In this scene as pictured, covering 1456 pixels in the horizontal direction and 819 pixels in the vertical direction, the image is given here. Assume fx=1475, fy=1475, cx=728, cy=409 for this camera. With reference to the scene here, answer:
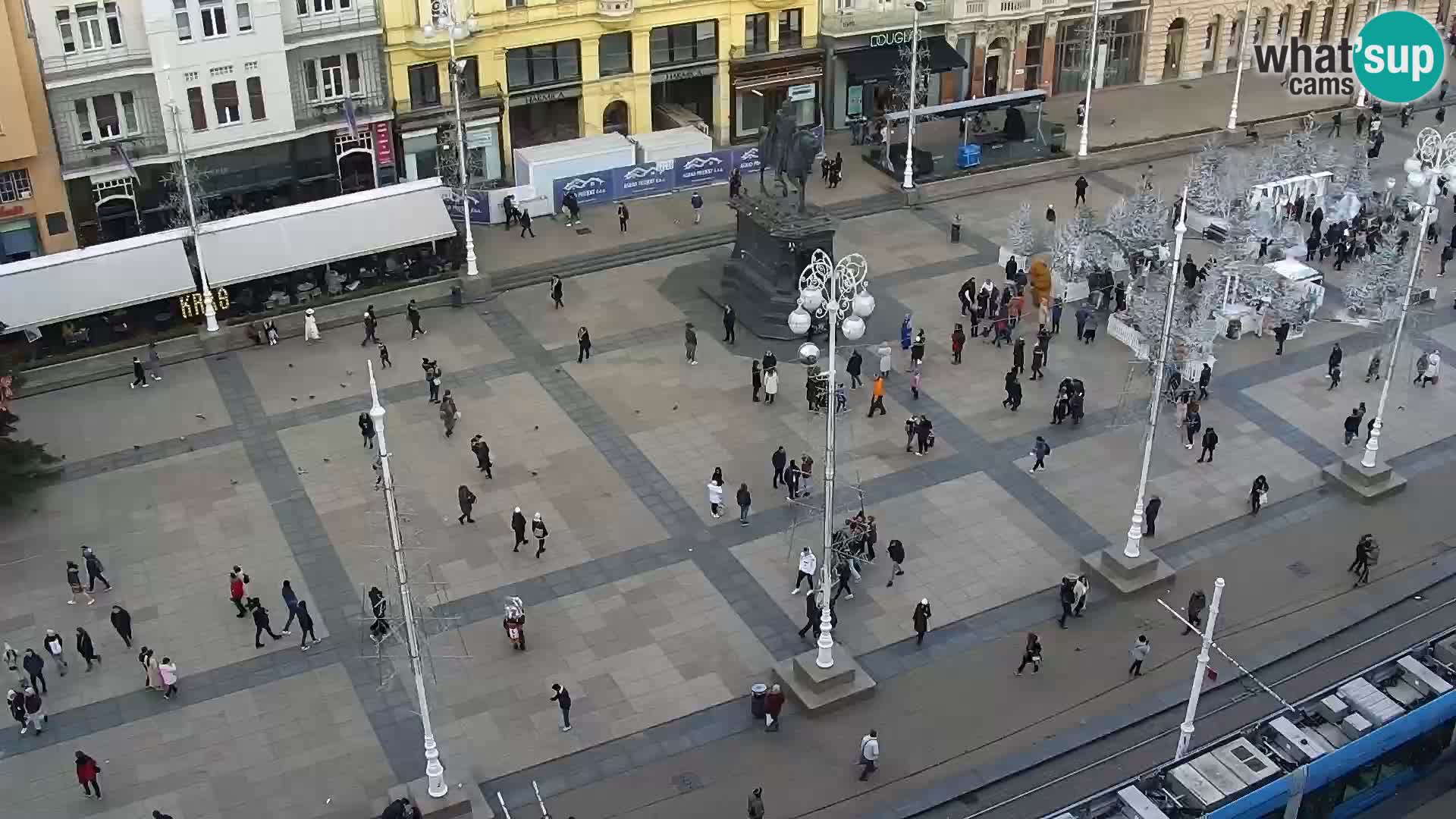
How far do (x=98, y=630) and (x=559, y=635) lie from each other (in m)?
10.5

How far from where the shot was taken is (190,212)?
1800 inches

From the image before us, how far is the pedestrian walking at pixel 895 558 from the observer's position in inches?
1350

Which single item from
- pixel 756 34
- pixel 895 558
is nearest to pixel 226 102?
pixel 756 34

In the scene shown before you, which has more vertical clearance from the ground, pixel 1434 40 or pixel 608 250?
pixel 1434 40

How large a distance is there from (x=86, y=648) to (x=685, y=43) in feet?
115

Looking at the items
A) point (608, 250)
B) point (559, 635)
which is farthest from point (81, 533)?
point (608, 250)

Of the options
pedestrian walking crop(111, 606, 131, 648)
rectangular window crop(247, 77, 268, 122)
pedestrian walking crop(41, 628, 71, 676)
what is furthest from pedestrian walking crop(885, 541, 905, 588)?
rectangular window crop(247, 77, 268, 122)

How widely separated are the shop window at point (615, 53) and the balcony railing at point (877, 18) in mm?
8504

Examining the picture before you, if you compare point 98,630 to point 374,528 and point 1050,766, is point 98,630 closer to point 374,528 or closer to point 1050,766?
point 374,528

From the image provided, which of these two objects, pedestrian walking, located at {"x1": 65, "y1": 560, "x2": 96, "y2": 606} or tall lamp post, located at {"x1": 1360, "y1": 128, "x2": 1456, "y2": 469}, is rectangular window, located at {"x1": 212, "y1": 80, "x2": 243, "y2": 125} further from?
tall lamp post, located at {"x1": 1360, "y1": 128, "x2": 1456, "y2": 469}

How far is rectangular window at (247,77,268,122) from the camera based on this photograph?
49219 millimetres

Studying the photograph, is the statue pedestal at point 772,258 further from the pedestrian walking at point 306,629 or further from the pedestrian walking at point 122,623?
the pedestrian walking at point 122,623

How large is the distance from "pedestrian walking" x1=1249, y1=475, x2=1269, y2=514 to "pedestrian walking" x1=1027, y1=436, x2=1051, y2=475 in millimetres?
5203

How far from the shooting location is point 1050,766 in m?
29.5
